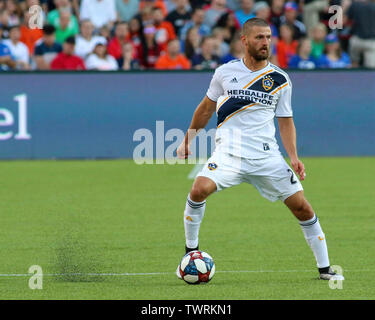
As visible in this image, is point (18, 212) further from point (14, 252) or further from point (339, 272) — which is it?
point (339, 272)

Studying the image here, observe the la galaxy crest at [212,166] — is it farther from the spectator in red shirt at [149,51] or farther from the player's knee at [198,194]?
the spectator in red shirt at [149,51]

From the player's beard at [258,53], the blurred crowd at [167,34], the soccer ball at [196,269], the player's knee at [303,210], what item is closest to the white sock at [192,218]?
the soccer ball at [196,269]

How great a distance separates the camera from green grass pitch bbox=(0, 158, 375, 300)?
818 cm

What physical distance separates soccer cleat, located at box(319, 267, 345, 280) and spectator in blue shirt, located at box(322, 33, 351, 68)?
1288cm

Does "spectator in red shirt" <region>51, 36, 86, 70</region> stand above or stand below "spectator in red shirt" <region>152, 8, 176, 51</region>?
Answer: below

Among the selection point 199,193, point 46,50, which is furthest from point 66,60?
point 199,193

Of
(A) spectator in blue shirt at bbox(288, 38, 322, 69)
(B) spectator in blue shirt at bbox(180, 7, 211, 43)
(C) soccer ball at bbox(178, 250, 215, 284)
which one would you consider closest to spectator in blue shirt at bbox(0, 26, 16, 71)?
(B) spectator in blue shirt at bbox(180, 7, 211, 43)

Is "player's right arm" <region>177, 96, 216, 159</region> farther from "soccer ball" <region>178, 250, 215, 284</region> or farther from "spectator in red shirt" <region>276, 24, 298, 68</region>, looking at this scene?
"spectator in red shirt" <region>276, 24, 298, 68</region>

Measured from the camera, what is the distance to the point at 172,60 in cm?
2039

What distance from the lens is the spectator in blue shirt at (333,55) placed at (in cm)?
2103

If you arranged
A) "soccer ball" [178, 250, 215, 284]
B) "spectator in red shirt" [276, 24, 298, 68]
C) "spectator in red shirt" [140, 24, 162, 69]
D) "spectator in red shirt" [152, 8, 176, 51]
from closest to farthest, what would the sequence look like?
"soccer ball" [178, 250, 215, 284]
"spectator in red shirt" [140, 24, 162, 69]
"spectator in red shirt" [152, 8, 176, 51]
"spectator in red shirt" [276, 24, 298, 68]

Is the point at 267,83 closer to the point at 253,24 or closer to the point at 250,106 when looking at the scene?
the point at 250,106

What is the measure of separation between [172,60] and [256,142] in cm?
1203
